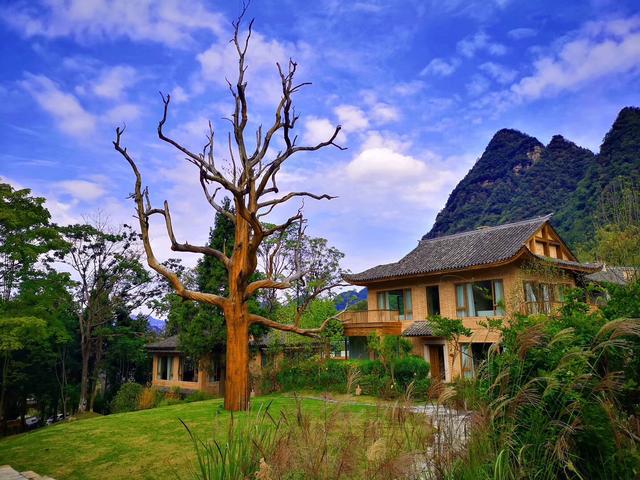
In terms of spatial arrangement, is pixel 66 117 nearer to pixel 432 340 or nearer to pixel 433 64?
pixel 433 64

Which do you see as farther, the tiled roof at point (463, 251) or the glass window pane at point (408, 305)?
the glass window pane at point (408, 305)

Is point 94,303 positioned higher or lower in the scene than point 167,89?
lower

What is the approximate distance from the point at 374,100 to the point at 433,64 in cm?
196

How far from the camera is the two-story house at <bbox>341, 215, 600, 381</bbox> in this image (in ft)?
52.3

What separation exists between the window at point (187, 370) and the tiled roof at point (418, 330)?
535 inches

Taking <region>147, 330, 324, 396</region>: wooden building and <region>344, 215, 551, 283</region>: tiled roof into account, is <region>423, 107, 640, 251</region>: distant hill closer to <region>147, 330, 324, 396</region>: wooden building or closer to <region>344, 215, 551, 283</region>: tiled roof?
<region>344, 215, 551, 283</region>: tiled roof

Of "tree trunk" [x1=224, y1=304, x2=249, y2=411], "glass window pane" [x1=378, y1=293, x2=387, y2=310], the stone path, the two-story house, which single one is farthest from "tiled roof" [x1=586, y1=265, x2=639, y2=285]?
"glass window pane" [x1=378, y1=293, x2=387, y2=310]

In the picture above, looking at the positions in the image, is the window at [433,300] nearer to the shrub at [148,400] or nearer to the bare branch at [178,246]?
the bare branch at [178,246]

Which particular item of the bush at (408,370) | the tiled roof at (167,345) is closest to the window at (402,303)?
the bush at (408,370)

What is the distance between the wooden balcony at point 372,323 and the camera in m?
19.2

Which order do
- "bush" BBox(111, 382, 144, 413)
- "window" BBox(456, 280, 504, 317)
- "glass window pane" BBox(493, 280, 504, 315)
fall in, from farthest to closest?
"bush" BBox(111, 382, 144, 413), "window" BBox(456, 280, 504, 317), "glass window pane" BBox(493, 280, 504, 315)

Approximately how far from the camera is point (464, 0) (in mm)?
10836

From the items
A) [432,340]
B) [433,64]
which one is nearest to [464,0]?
[433,64]

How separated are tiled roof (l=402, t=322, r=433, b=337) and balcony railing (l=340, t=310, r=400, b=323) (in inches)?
47.6
